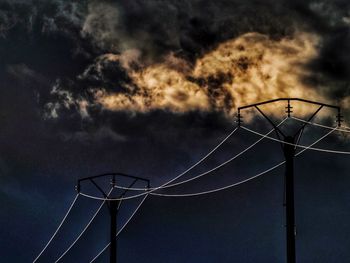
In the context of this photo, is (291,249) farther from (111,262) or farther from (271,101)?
(111,262)

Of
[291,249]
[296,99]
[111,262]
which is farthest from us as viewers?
[111,262]

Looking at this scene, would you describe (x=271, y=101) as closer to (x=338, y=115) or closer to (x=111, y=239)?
(x=338, y=115)

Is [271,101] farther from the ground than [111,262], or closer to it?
farther from the ground

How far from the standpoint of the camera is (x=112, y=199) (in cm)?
4125

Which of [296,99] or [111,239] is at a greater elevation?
[296,99]

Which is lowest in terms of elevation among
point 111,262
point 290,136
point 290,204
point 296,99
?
point 111,262

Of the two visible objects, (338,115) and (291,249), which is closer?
(291,249)

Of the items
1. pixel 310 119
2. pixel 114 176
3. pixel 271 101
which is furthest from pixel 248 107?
pixel 114 176

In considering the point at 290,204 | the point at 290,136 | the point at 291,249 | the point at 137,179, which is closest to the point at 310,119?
the point at 290,136

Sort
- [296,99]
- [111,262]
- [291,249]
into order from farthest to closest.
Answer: [111,262] < [296,99] < [291,249]

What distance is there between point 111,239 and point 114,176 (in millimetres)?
4292

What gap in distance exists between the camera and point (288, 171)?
984 inches

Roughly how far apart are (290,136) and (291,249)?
167 inches

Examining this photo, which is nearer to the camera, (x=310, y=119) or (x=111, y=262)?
(x=310, y=119)
